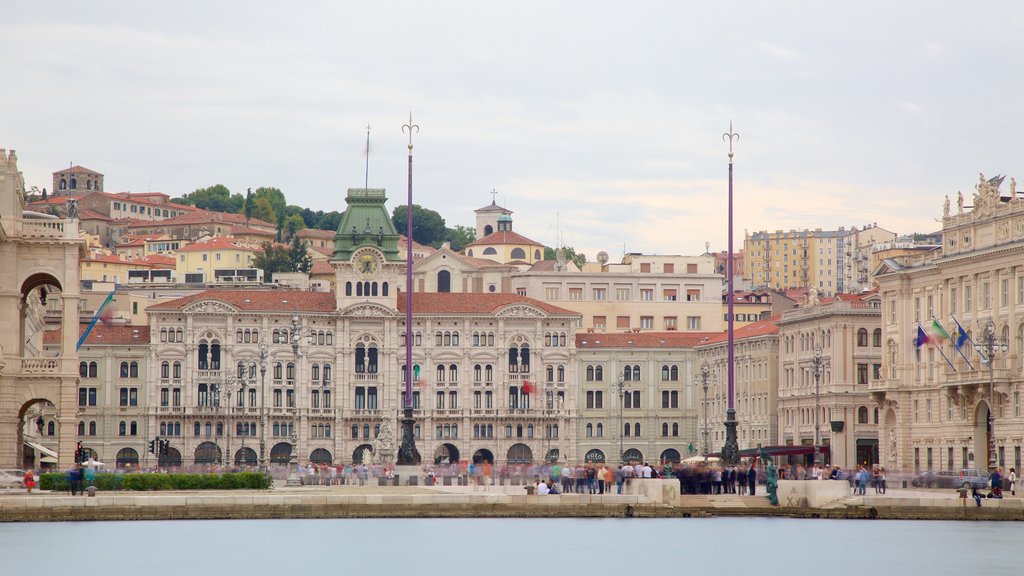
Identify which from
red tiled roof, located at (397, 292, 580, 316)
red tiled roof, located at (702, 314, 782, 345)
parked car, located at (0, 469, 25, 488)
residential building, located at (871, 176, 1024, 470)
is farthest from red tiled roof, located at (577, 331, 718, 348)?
parked car, located at (0, 469, 25, 488)

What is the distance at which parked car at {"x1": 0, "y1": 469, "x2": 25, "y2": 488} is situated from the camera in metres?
72.6

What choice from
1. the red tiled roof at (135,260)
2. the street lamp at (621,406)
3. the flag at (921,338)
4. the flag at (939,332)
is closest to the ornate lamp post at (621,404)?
the street lamp at (621,406)

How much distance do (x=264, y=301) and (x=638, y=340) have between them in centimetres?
2701

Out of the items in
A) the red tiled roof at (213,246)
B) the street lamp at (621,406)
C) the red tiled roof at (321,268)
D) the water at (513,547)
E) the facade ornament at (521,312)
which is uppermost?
the red tiled roof at (213,246)

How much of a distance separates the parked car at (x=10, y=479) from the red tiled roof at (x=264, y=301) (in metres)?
66.4

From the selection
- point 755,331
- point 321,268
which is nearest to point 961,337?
point 755,331

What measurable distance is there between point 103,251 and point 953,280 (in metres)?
103

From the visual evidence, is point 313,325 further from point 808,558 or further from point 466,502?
point 808,558

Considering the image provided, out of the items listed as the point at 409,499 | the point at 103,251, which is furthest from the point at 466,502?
the point at 103,251

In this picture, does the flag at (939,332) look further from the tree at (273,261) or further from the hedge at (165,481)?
the tree at (273,261)

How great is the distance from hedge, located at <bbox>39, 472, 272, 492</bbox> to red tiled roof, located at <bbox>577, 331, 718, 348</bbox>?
72.4 metres

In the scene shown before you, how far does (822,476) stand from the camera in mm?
77250

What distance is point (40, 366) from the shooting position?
7744cm

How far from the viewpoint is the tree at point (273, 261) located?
616 feet
